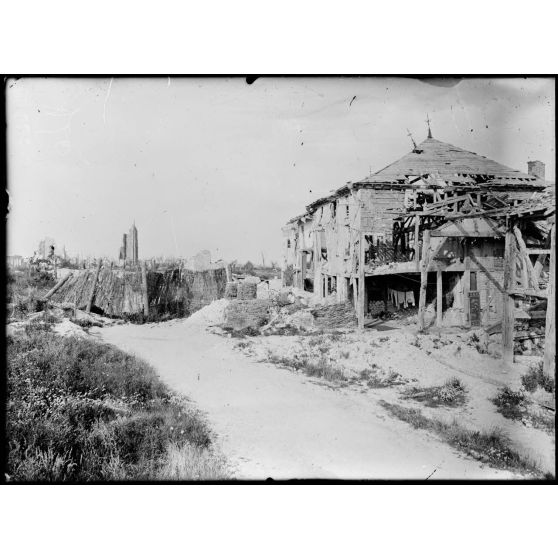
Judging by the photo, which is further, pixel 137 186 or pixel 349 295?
pixel 349 295

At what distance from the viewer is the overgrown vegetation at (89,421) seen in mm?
3980

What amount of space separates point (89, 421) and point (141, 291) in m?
1.41

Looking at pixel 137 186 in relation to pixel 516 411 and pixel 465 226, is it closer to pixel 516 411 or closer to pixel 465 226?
pixel 465 226

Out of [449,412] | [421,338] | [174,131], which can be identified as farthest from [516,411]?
[174,131]

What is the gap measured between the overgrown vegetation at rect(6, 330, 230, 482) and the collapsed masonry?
1.53 feet

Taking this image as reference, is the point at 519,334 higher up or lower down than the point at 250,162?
lower down

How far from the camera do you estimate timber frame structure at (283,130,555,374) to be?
430cm

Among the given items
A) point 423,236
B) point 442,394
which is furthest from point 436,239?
point 442,394

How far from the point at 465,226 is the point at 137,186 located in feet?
11.7

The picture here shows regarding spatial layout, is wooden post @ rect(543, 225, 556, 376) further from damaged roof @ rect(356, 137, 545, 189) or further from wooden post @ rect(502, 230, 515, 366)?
damaged roof @ rect(356, 137, 545, 189)

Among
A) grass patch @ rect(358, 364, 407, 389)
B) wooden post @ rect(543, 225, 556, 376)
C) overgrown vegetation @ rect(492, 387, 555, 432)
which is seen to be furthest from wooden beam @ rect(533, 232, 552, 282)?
grass patch @ rect(358, 364, 407, 389)

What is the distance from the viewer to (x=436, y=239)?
4.75 metres

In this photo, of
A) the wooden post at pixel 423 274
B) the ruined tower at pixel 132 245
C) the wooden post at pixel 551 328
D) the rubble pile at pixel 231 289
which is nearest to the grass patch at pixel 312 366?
the rubble pile at pixel 231 289
